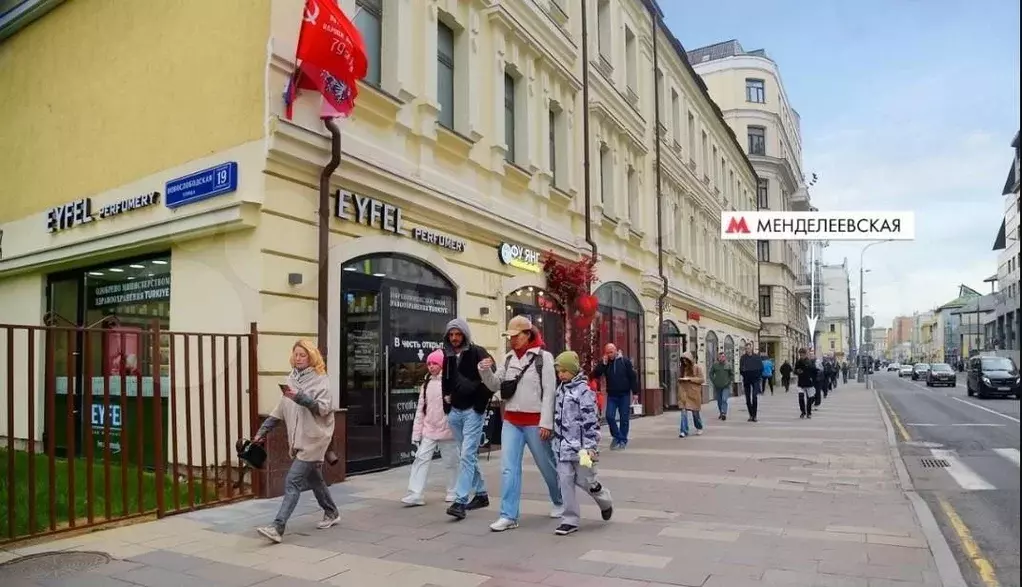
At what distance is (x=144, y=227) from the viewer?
9.63 meters

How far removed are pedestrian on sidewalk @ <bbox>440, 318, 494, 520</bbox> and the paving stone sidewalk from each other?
38cm

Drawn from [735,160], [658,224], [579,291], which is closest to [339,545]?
[579,291]

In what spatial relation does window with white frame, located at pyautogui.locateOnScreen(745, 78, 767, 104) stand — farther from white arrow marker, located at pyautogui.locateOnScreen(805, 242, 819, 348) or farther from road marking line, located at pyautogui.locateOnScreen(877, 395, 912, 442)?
road marking line, located at pyautogui.locateOnScreen(877, 395, 912, 442)

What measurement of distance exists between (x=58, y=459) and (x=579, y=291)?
371 inches

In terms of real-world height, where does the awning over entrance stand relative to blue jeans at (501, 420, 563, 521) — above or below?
above

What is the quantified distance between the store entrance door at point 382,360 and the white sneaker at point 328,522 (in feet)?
9.22

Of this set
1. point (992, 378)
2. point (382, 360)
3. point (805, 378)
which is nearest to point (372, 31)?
point (382, 360)

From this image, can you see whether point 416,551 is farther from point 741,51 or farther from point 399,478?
point 741,51

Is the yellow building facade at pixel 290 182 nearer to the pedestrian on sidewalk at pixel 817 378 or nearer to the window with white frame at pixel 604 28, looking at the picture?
the window with white frame at pixel 604 28

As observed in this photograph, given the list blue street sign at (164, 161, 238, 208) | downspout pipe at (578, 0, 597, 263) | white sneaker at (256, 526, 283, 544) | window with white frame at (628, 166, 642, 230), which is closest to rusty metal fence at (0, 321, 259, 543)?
white sneaker at (256, 526, 283, 544)

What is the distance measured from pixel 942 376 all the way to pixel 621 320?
106ft

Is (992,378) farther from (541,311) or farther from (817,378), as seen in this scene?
(541,311)

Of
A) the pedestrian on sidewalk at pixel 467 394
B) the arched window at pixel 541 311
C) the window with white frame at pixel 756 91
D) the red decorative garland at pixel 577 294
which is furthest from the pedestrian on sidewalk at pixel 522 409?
the window with white frame at pixel 756 91

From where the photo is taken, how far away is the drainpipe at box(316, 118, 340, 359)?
901 centimetres
